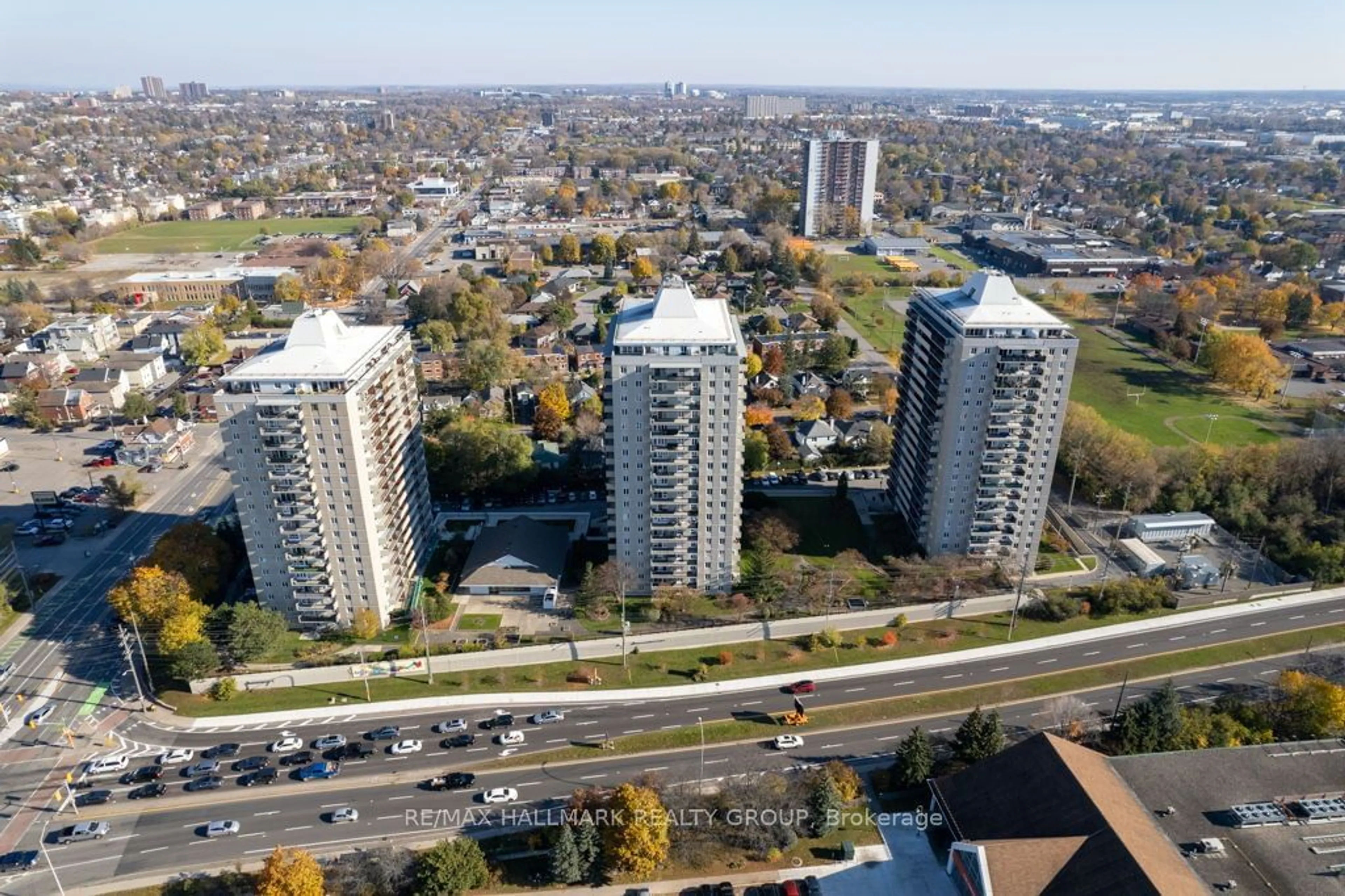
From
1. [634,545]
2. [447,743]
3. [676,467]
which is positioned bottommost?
[447,743]

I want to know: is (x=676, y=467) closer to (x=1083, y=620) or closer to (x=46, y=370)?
(x=1083, y=620)

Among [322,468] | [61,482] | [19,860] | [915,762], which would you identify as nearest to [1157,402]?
[915,762]

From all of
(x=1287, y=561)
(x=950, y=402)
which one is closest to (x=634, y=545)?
(x=950, y=402)

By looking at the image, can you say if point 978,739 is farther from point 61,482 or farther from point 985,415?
point 61,482

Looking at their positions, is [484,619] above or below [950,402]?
below

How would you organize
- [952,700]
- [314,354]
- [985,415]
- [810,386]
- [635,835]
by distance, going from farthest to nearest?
[810,386]
[985,415]
[314,354]
[952,700]
[635,835]

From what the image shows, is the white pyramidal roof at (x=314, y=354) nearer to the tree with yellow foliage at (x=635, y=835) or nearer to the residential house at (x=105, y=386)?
the tree with yellow foliage at (x=635, y=835)
